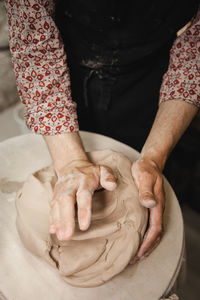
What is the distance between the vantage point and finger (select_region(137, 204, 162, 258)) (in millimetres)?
877

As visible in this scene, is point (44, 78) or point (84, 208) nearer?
point (84, 208)

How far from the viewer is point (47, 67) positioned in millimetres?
976

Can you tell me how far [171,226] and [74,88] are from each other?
781mm

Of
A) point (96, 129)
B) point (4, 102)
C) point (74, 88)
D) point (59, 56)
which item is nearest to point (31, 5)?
point (59, 56)

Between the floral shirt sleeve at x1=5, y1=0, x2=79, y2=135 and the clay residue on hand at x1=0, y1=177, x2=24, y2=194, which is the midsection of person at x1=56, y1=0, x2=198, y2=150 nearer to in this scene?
the floral shirt sleeve at x1=5, y1=0, x2=79, y2=135

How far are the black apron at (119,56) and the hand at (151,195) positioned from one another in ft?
1.52

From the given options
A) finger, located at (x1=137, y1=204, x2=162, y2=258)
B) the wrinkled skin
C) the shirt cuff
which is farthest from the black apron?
finger, located at (x1=137, y1=204, x2=162, y2=258)

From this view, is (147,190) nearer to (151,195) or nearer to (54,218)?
(151,195)

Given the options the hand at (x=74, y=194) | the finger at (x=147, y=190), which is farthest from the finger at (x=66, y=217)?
the finger at (x=147, y=190)

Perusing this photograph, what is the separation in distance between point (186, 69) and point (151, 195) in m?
0.54

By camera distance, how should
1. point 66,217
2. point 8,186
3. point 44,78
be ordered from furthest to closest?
point 8,186 → point 44,78 → point 66,217

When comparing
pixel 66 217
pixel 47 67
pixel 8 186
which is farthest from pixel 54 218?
pixel 47 67

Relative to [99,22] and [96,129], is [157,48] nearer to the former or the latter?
[99,22]

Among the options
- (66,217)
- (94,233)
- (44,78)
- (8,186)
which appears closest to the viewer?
(66,217)
